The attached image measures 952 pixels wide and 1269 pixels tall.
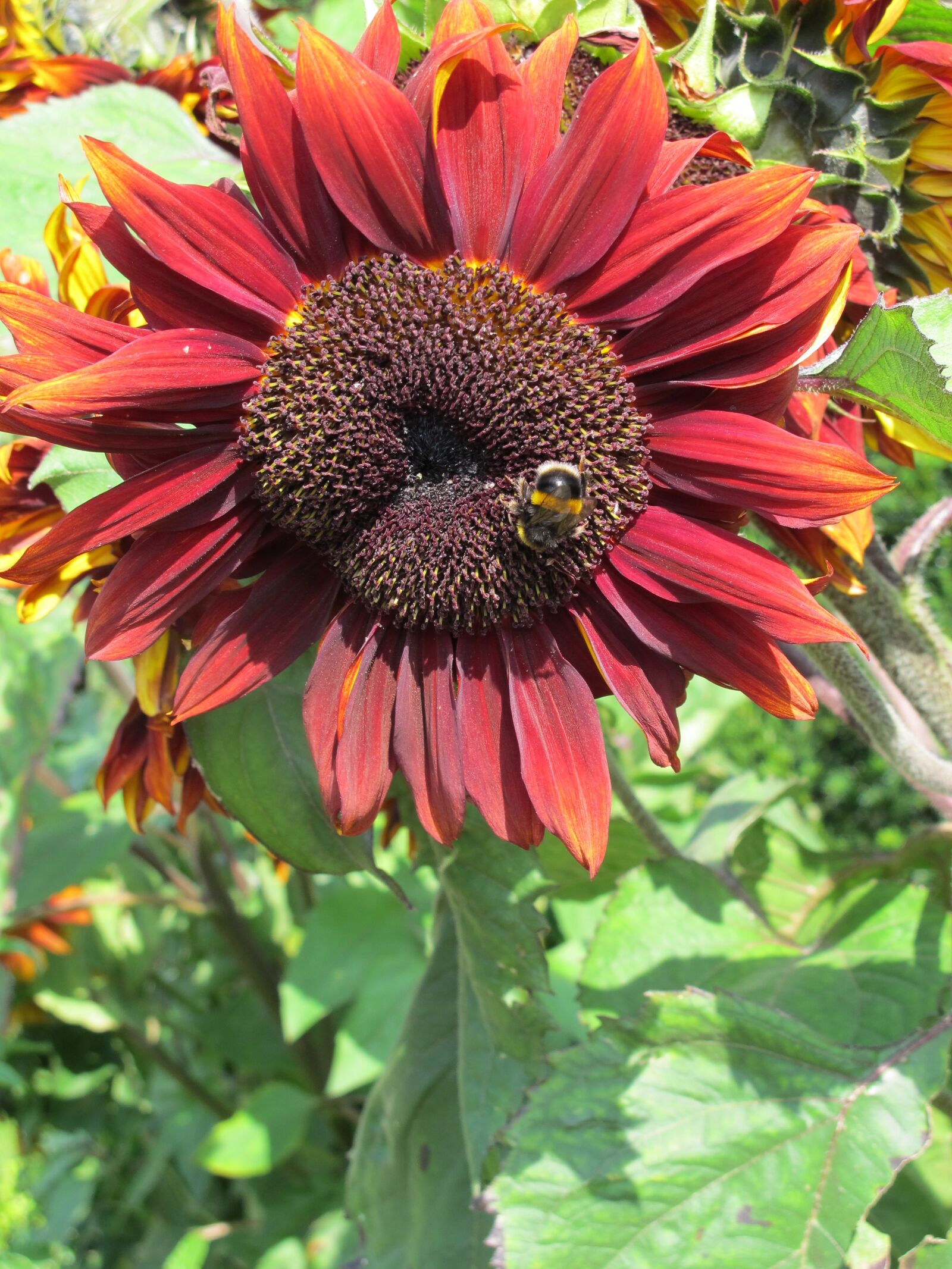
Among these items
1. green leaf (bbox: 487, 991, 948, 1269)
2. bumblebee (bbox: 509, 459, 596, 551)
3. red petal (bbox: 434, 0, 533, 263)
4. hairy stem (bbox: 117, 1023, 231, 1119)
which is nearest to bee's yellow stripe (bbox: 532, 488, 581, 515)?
bumblebee (bbox: 509, 459, 596, 551)

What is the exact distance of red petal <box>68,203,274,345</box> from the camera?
0.79m

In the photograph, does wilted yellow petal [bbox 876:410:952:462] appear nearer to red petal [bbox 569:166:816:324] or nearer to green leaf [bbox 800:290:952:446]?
green leaf [bbox 800:290:952:446]

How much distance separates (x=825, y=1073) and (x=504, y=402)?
69 centimetres

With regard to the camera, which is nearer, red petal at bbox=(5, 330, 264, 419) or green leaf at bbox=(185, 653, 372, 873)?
red petal at bbox=(5, 330, 264, 419)

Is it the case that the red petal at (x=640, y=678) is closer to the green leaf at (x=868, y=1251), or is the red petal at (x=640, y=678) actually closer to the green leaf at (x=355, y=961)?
the green leaf at (x=868, y=1251)

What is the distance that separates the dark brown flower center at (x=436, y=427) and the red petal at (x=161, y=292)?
3cm

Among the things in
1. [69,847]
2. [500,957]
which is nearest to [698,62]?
[500,957]

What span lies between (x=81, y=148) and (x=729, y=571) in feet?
2.32

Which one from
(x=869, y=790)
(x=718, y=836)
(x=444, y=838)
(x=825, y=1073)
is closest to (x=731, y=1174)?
(x=825, y=1073)

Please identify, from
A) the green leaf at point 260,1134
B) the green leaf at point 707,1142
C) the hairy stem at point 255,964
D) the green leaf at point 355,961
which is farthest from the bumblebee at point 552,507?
the green leaf at point 260,1134

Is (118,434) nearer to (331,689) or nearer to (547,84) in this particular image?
(331,689)

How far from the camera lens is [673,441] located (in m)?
0.85

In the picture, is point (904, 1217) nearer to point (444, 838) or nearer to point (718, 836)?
point (718, 836)

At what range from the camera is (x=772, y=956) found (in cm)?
128
